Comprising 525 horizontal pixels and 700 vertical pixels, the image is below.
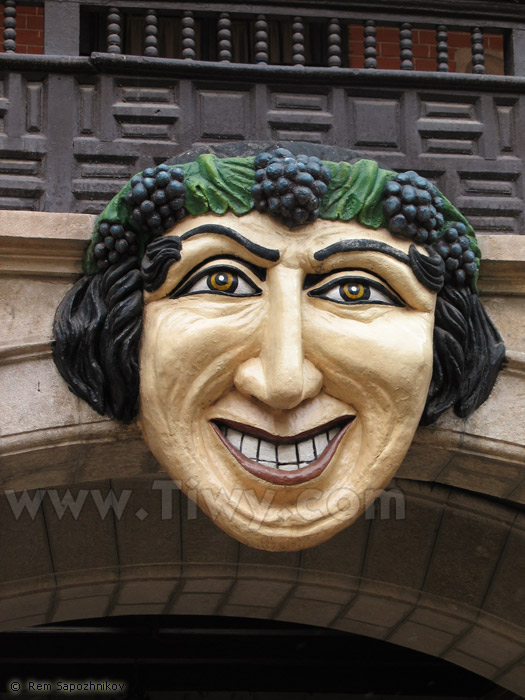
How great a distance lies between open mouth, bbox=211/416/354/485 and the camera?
4863 millimetres

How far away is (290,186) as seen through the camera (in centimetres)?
496

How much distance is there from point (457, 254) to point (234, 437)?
1.18 m

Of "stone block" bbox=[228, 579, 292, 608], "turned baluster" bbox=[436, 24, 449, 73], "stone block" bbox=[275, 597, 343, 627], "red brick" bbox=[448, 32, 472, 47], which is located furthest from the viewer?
"red brick" bbox=[448, 32, 472, 47]

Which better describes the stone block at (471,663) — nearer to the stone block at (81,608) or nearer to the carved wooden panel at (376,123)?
the stone block at (81,608)

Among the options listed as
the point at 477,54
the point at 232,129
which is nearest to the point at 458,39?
the point at 477,54

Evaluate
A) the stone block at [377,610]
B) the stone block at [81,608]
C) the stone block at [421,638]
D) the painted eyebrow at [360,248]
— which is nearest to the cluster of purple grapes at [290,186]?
the painted eyebrow at [360,248]

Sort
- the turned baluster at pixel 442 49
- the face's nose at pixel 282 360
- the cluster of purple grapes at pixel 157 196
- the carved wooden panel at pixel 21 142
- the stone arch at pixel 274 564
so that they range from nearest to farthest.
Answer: the face's nose at pixel 282 360 → the cluster of purple grapes at pixel 157 196 → the carved wooden panel at pixel 21 142 → the turned baluster at pixel 442 49 → the stone arch at pixel 274 564

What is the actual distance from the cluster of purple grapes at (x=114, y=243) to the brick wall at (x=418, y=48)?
8.81 feet

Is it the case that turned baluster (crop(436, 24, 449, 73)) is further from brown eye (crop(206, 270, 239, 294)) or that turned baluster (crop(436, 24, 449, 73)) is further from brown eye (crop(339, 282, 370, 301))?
brown eye (crop(206, 270, 239, 294))

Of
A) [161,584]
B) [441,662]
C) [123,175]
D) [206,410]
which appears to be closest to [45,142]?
[123,175]

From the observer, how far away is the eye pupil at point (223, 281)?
197 inches

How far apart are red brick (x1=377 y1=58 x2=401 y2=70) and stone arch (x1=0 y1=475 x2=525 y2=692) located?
248 cm

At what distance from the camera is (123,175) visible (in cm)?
546

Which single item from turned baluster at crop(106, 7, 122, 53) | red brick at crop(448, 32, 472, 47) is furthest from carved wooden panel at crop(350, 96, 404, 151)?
red brick at crop(448, 32, 472, 47)
